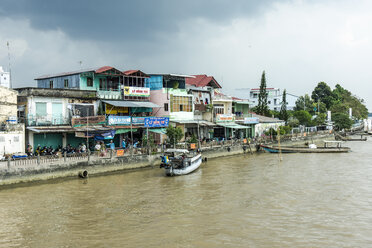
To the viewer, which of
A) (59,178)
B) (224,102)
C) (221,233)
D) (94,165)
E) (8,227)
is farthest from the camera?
(224,102)

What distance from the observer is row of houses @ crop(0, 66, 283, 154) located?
28672mm

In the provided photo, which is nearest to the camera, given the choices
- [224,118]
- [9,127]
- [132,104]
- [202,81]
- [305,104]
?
[9,127]

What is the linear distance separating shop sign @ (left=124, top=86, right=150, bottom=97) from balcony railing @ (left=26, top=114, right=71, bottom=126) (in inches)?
280

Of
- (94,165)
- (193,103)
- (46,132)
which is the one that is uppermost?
(193,103)

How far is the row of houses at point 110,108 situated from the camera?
28.7m

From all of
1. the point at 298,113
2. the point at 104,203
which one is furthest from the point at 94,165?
the point at 298,113

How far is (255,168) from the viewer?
104 feet

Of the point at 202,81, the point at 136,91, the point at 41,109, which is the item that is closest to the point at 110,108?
the point at 136,91

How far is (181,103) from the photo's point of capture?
40906 millimetres

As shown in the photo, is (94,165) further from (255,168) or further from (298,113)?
(298,113)

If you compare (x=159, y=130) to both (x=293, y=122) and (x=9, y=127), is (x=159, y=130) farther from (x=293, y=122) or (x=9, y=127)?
(x=293, y=122)

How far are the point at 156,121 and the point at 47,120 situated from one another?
10.7 metres

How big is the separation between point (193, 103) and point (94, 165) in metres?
18.2

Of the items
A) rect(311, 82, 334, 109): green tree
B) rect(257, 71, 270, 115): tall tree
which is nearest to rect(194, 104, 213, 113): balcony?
rect(257, 71, 270, 115): tall tree
